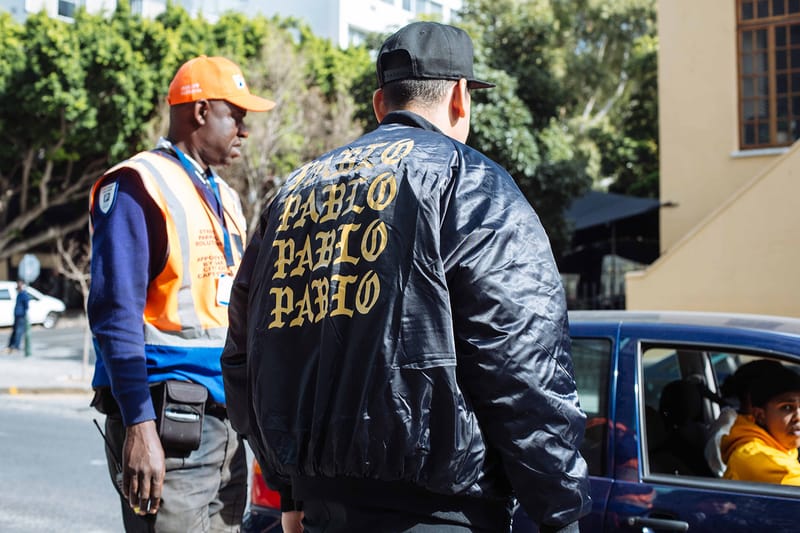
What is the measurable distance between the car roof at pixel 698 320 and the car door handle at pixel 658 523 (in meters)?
0.74

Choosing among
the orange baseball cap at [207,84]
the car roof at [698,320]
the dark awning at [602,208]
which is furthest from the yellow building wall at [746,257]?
the orange baseball cap at [207,84]

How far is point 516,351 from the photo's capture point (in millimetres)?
1623

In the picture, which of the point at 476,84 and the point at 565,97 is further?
the point at 565,97

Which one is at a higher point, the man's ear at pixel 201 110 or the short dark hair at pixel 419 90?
the man's ear at pixel 201 110

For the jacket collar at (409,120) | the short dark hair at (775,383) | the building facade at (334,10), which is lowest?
the short dark hair at (775,383)

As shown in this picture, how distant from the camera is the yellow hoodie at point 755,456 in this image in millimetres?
3121

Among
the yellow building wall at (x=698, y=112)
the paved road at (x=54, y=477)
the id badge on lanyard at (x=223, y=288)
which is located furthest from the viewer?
the yellow building wall at (x=698, y=112)

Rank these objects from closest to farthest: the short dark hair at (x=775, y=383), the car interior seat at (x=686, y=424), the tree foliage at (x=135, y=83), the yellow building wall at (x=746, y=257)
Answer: the short dark hair at (x=775, y=383) → the car interior seat at (x=686, y=424) → the yellow building wall at (x=746, y=257) → the tree foliage at (x=135, y=83)

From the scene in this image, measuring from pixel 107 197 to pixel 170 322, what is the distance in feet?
1.34

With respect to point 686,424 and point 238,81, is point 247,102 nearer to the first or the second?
point 238,81

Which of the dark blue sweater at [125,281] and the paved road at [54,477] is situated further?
the paved road at [54,477]

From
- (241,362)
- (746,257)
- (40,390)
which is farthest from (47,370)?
(241,362)

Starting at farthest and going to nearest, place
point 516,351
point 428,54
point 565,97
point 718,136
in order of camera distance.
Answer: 1. point 565,97
2. point 718,136
3. point 428,54
4. point 516,351

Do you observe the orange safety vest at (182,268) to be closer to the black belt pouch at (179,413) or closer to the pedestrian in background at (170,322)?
the pedestrian in background at (170,322)
